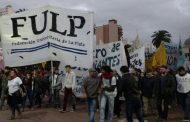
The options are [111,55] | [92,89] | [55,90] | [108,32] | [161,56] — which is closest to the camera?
[92,89]

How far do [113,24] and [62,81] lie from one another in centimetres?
5827

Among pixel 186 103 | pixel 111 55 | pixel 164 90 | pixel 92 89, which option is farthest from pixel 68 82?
pixel 186 103

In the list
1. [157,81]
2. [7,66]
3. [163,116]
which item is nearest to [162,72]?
[157,81]

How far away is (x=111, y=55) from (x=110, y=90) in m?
5.89

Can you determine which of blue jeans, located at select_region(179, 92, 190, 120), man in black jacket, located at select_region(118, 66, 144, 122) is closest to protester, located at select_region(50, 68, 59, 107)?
blue jeans, located at select_region(179, 92, 190, 120)

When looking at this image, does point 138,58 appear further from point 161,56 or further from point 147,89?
point 147,89

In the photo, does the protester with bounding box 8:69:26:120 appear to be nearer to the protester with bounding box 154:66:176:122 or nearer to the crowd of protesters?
the crowd of protesters

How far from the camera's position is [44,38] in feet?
59.0

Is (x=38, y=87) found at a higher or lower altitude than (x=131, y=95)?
higher

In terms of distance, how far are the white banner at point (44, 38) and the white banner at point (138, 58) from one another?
7.91ft

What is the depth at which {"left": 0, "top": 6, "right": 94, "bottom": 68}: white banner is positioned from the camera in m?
17.9

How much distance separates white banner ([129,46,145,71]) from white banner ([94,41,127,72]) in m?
0.95

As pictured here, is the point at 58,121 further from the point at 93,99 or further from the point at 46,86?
the point at 46,86

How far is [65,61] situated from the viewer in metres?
18.2
